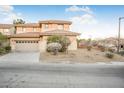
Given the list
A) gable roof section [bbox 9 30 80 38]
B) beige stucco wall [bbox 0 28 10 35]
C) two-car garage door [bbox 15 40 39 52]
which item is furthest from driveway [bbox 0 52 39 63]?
beige stucco wall [bbox 0 28 10 35]

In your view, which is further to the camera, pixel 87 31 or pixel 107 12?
pixel 87 31

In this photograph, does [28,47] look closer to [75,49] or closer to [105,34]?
[75,49]

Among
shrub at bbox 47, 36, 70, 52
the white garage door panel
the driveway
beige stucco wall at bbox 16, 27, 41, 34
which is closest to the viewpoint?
the driveway

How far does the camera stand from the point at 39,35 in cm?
2131

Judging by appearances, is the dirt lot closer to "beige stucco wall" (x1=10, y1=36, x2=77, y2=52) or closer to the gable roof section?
"beige stucco wall" (x1=10, y1=36, x2=77, y2=52)

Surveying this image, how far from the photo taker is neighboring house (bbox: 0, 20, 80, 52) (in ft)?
65.7

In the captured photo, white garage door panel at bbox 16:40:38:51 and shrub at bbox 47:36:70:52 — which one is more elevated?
shrub at bbox 47:36:70:52

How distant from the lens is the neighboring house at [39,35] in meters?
20.0

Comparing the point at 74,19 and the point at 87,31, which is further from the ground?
the point at 74,19

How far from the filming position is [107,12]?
12.6 meters

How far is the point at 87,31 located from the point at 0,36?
30.0 feet

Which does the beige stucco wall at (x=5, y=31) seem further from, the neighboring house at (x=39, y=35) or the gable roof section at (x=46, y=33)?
the gable roof section at (x=46, y=33)

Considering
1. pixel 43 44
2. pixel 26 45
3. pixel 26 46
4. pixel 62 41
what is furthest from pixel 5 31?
pixel 62 41
